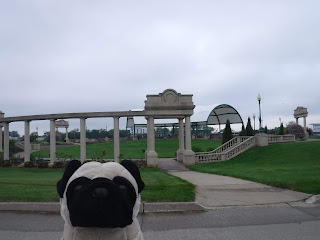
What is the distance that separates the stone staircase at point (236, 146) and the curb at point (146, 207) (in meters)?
14.2

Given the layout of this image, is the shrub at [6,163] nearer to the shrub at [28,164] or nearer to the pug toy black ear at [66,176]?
the shrub at [28,164]

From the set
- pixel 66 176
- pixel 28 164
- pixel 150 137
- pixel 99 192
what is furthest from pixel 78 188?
pixel 28 164

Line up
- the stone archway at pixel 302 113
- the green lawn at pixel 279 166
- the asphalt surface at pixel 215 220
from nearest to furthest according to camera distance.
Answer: the asphalt surface at pixel 215 220, the green lawn at pixel 279 166, the stone archway at pixel 302 113

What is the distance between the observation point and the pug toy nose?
1933 mm

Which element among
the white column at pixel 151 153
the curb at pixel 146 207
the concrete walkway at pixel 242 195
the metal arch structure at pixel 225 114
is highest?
the metal arch structure at pixel 225 114

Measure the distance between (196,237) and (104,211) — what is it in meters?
3.46

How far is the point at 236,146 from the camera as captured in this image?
2244 cm

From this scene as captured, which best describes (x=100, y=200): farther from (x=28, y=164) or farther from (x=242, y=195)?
(x=28, y=164)

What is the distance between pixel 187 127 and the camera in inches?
805

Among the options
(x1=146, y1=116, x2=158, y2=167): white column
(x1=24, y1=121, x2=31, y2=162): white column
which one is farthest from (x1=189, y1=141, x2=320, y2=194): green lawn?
(x1=24, y1=121, x2=31, y2=162): white column

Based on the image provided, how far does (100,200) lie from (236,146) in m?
21.7

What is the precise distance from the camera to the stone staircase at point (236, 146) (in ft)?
70.2

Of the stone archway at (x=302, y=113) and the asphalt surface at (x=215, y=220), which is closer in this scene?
the asphalt surface at (x=215, y=220)

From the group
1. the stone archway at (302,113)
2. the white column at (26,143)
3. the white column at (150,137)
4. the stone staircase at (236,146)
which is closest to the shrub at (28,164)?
the white column at (26,143)
